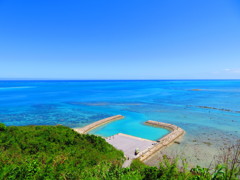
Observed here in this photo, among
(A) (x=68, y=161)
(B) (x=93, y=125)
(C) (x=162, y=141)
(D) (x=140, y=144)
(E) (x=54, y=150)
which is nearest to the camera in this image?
(A) (x=68, y=161)

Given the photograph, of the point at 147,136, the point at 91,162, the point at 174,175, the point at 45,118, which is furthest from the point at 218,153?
the point at 45,118

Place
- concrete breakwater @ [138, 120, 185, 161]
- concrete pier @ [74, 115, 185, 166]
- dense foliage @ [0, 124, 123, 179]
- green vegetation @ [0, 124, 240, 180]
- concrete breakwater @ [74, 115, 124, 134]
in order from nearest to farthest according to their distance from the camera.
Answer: green vegetation @ [0, 124, 240, 180], dense foliage @ [0, 124, 123, 179], concrete breakwater @ [138, 120, 185, 161], concrete pier @ [74, 115, 185, 166], concrete breakwater @ [74, 115, 124, 134]

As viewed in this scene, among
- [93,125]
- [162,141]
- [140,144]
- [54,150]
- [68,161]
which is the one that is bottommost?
[140,144]

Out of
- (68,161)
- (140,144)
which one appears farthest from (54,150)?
(140,144)

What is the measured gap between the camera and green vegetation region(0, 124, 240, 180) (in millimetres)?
6551

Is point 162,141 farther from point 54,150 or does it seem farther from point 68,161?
point 54,150

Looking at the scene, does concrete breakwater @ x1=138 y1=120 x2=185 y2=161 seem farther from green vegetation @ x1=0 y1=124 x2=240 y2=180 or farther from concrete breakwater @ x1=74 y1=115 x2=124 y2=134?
concrete breakwater @ x1=74 y1=115 x2=124 y2=134

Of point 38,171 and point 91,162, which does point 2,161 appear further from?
point 91,162

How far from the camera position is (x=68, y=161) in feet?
30.8

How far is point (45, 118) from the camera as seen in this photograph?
30.7 meters

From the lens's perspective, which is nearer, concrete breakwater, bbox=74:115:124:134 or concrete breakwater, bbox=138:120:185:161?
concrete breakwater, bbox=138:120:185:161

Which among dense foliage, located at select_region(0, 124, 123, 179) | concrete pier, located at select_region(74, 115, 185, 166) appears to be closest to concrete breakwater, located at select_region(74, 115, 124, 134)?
concrete pier, located at select_region(74, 115, 185, 166)

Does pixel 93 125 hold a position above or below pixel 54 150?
below

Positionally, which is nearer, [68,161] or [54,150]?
[68,161]
